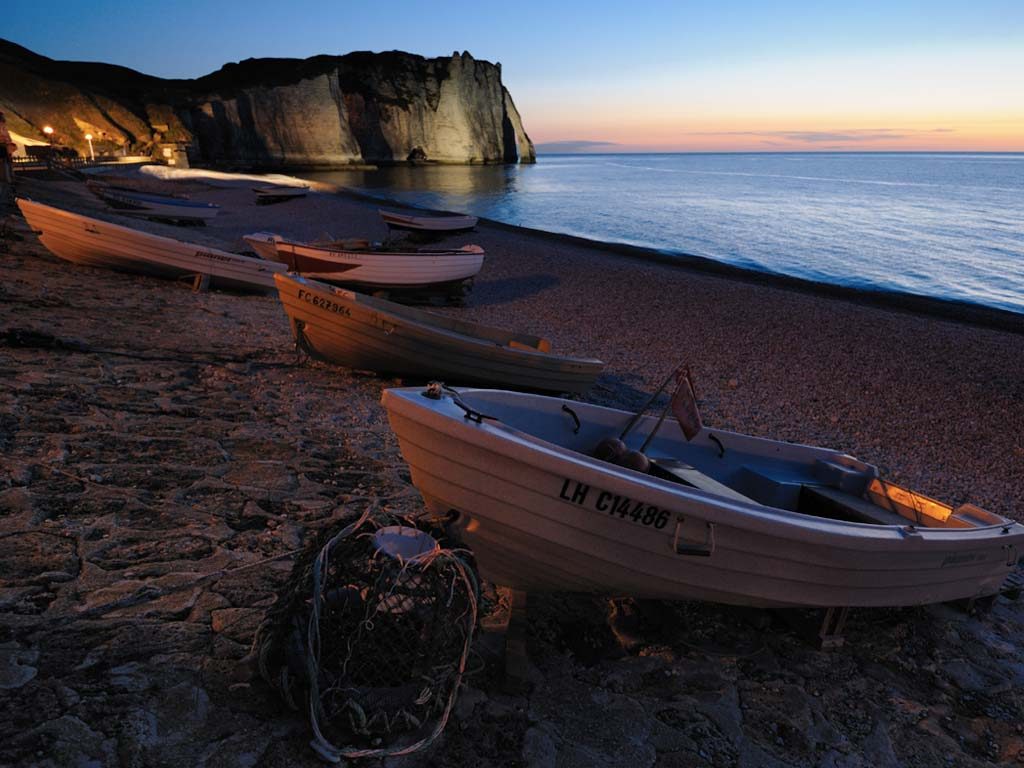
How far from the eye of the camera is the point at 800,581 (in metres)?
4.26

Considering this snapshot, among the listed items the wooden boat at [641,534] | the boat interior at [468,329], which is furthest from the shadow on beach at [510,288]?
the wooden boat at [641,534]

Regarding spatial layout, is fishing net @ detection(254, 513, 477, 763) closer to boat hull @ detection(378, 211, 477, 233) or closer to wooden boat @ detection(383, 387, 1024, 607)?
wooden boat @ detection(383, 387, 1024, 607)

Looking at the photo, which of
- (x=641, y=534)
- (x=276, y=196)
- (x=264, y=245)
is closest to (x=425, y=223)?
(x=264, y=245)

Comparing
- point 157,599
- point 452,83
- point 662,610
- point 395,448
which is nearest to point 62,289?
point 395,448

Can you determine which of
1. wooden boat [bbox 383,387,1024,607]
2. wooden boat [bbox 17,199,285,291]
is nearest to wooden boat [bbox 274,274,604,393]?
wooden boat [bbox 383,387,1024,607]

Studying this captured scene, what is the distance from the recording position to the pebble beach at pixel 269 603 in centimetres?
326

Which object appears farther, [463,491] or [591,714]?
[463,491]

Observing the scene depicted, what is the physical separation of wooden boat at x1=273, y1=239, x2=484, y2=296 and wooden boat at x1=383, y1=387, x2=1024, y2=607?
11326mm

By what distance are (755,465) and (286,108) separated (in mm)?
108042

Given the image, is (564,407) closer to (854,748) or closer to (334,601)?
(334,601)

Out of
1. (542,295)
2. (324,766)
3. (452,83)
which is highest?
(452,83)

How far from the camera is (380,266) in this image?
15.6 meters

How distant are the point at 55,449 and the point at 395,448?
3304 millimetres

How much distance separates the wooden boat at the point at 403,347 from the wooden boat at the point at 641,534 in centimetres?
416
